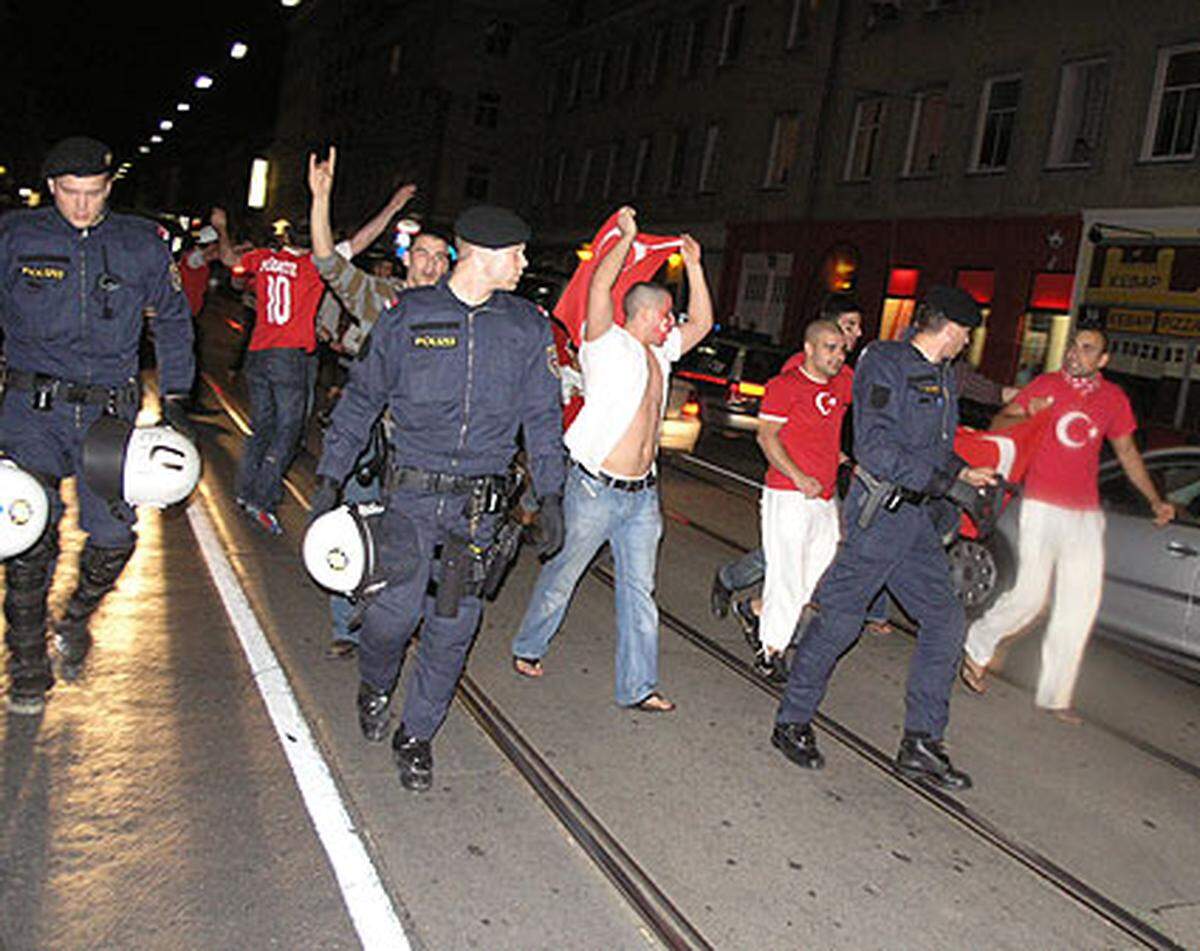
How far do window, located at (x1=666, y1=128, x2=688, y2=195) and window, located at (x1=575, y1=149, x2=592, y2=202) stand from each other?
6.52 m

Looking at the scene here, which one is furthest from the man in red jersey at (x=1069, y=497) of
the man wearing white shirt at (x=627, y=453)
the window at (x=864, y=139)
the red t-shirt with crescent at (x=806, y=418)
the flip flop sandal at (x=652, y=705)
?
the window at (x=864, y=139)

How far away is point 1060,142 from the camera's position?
883 inches

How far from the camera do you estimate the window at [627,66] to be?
38594 millimetres

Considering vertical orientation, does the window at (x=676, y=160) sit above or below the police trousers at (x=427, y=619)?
above

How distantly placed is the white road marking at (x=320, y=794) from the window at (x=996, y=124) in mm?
20878

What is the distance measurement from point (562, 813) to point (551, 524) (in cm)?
106

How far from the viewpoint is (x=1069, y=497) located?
250 inches

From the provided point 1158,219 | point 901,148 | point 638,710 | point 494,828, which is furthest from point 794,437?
point 901,148

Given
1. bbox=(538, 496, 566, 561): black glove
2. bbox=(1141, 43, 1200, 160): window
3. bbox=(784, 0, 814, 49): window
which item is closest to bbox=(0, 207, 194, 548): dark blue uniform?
bbox=(538, 496, 566, 561): black glove

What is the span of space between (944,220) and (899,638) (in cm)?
1906

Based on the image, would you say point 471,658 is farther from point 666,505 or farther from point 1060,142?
point 1060,142

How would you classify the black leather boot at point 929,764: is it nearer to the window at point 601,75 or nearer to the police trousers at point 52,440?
the police trousers at point 52,440

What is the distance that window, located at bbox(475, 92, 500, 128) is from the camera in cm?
5005

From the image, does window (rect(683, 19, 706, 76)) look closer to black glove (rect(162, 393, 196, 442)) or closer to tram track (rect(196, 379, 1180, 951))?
tram track (rect(196, 379, 1180, 951))
